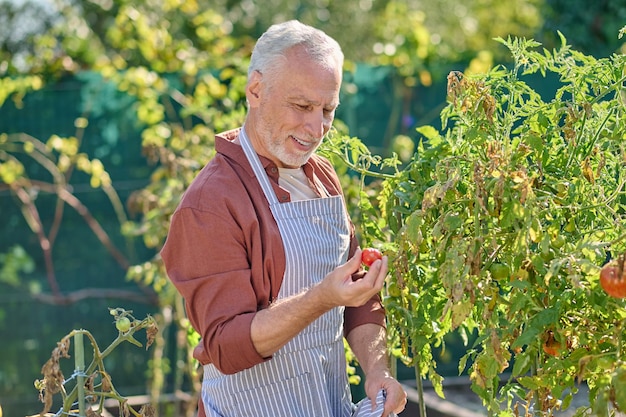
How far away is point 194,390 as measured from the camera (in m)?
4.57

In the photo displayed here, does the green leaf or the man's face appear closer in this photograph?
the green leaf

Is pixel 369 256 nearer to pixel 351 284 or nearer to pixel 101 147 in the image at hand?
pixel 351 284

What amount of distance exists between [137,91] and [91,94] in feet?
1.30

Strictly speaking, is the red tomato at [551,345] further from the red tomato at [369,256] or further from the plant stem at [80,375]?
the plant stem at [80,375]

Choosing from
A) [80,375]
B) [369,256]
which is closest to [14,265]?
[80,375]

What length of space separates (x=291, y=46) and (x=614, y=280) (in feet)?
3.02

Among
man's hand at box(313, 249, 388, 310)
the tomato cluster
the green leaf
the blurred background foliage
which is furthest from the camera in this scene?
the blurred background foliage

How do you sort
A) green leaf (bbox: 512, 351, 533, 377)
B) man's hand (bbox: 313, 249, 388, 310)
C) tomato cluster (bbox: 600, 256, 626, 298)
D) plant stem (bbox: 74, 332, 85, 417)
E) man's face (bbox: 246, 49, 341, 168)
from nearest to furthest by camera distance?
tomato cluster (bbox: 600, 256, 626, 298)
man's hand (bbox: 313, 249, 388, 310)
green leaf (bbox: 512, 351, 533, 377)
plant stem (bbox: 74, 332, 85, 417)
man's face (bbox: 246, 49, 341, 168)

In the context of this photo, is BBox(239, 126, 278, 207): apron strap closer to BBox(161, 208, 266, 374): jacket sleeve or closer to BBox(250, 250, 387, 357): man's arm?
BBox(161, 208, 266, 374): jacket sleeve

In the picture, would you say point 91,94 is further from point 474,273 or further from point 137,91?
point 474,273

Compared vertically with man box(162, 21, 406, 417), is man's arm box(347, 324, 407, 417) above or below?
below

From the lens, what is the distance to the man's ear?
94.0 inches

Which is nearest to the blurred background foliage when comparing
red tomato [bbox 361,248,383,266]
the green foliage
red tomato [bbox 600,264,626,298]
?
the green foliage

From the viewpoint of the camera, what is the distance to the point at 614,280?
184 centimetres
